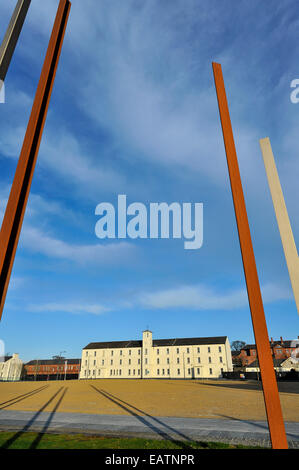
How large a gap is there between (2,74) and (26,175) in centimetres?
163

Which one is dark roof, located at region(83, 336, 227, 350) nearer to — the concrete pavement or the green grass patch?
the concrete pavement

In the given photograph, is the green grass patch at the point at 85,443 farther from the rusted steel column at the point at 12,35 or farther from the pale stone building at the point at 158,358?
the pale stone building at the point at 158,358

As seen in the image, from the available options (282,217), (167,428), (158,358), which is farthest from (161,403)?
(158,358)

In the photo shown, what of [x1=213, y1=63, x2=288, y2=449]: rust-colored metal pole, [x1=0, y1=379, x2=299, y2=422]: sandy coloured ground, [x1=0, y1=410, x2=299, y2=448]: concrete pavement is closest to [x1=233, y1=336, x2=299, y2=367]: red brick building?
[x1=0, y1=379, x2=299, y2=422]: sandy coloured ground

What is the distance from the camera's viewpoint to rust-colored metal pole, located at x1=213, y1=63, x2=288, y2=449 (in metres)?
3.07

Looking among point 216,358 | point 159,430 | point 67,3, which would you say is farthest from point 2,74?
point 216,358

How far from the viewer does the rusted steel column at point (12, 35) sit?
13.1 ft

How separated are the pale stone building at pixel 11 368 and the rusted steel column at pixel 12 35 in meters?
102

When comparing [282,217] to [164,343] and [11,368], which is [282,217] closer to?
[164,343]

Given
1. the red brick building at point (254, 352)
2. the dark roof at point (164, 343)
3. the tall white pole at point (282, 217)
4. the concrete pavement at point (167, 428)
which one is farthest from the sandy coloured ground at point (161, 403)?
the red brick building at point (254, 352)

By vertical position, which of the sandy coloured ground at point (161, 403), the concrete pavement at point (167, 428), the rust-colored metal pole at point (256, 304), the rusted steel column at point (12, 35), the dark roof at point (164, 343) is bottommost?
the sandy coloured ground at point (161, 403)

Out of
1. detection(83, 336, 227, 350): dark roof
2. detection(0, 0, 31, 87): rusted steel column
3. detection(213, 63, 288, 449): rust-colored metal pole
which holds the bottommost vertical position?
detection(213, 63, 288, 449): rust-colored metal pole

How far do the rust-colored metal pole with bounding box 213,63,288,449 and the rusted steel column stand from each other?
3.44m

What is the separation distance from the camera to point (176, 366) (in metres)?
80.7
